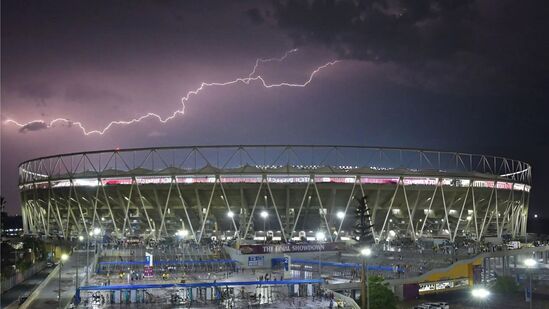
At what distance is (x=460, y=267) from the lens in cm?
5862

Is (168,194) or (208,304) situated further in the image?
(168,194)

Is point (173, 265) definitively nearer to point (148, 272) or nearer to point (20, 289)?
point (148, 272)

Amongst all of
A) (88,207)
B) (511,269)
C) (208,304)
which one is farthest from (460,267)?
(88,207)

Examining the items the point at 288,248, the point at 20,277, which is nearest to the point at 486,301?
the point at 288,248

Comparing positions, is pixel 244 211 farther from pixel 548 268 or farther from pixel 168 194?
pixel 548 268

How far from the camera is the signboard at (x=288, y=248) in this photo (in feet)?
212

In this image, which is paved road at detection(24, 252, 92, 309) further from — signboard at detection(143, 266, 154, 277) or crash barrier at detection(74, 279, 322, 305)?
signboard at detection(143, 266, 154, 277)

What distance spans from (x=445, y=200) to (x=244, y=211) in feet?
114

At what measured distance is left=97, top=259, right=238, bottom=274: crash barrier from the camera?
5609 centimetres

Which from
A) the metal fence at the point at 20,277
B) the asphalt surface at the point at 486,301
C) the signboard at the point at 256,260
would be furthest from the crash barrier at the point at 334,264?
the metal fence at the point at 20,277

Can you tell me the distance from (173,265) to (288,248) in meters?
14.1

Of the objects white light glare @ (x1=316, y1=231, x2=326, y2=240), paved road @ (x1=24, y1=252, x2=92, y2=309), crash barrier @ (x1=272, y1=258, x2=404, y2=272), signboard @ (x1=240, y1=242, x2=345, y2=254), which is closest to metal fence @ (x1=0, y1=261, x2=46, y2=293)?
paved road @ (x1=24, y1=252, x2=92, y2=309)

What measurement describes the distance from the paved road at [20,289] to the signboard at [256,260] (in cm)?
2339

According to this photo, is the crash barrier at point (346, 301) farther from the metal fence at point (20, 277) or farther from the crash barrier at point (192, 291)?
the metal fence at point (20, 277)
